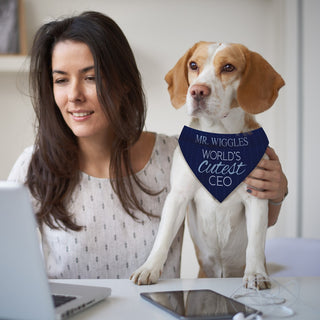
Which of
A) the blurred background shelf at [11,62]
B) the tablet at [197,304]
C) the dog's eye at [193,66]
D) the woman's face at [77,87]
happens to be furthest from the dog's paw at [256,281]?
the blurred background shelf at [11,62]

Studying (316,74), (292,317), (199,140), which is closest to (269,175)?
(199,140)

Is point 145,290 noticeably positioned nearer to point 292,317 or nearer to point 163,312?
point 163,312

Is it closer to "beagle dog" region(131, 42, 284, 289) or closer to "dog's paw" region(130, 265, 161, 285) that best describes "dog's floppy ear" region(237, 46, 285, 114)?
"beagle dog" region(131, 42, 284, 289)

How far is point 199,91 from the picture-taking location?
88 centimetres

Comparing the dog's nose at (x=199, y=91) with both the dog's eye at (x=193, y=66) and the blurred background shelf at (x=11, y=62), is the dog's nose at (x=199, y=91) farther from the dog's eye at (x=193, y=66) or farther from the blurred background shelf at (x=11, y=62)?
the blurred background shelf at (x=11, y=62)

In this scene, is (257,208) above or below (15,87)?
below

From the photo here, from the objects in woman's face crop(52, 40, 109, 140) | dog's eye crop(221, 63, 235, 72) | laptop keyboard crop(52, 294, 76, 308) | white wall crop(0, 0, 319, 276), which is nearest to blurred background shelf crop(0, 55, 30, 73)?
white wall crop(0, 0, 319, 276)

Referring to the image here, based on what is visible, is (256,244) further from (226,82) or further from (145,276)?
(226,82)

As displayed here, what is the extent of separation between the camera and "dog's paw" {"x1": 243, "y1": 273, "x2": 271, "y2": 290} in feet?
2.76

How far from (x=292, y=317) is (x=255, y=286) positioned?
170mm

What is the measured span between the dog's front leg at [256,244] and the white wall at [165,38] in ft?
4.85

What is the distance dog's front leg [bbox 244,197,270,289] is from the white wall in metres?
1.48

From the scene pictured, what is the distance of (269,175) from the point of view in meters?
0.96

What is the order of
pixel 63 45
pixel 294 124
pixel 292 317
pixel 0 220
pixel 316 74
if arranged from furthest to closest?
1. pixel 294 124
2. pixel 316 74
3. pixel 63 45
4. pixel 292 317
5. pixel 0 220
